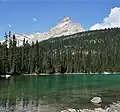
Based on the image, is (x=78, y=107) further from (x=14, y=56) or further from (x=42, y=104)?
(x=14, y=56)

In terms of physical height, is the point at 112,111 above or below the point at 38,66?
below

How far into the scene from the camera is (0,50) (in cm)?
17588

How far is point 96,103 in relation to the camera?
171 feet

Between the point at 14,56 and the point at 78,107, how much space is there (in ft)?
443

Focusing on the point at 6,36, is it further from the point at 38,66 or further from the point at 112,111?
the point at 112,111

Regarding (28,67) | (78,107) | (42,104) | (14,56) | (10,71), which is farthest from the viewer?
(28,67)

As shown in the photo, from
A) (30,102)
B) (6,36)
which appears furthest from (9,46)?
(30,102)

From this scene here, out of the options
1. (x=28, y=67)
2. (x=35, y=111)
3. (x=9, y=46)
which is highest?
(x=9, y=46)

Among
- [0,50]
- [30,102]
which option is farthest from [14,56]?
[30,102]

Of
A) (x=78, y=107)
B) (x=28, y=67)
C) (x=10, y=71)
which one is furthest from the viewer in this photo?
(x=28, y=67)

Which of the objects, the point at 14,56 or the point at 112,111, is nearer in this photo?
the point at 112,111

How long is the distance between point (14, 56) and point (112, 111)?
144 metres

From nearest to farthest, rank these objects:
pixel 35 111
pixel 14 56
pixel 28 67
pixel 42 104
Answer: pixel 35 111 < pixel 42 104 < pixel 14 56 < pixel 28 67

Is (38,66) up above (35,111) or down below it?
above
